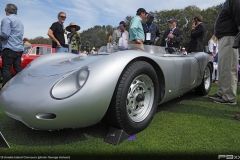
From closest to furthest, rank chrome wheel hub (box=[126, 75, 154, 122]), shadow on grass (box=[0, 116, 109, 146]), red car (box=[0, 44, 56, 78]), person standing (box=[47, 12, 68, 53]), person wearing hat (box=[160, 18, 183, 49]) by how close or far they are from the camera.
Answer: shadow on grass (box=[0, 116, 109, 146]), chrome wheel hub (box=[126, 75, 154, 122]), person standing (box=[47, 12, 68, 53]), person wearing hat (box=[160, 18, 183, 49]), red car (box=[0, 44, 56, 78])

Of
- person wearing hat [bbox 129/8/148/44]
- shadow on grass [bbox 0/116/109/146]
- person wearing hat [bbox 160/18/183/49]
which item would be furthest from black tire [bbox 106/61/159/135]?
person wearing hat [bbox 160/18/183/49]

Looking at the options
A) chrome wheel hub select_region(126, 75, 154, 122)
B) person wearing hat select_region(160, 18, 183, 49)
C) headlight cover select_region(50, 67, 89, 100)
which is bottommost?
chrome wheel hub select_region(126, 75, 154, 122)

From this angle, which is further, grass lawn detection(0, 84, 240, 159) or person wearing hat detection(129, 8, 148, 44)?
person wearing hat detection(129, 8, 148, 44)

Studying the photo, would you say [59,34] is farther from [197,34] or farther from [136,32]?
[197,34]

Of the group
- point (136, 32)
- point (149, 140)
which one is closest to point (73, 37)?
point (136, 32)

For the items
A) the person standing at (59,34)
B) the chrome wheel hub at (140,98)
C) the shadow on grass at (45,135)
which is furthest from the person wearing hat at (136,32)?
the shadow on grass at (45,135)

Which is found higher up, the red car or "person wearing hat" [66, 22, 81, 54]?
"person wearing hat" [66, 22, 81, 54]

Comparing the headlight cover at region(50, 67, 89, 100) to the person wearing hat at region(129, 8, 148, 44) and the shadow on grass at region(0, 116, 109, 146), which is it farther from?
the person wearing hat at region(129, 8, 148, 44)

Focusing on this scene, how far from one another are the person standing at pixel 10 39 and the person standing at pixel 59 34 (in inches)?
29.5

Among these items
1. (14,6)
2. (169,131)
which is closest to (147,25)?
(14,6)

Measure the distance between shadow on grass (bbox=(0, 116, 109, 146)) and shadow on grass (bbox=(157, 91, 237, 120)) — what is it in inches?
43.3

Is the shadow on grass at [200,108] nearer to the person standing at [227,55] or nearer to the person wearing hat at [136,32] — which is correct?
the person standing at [227,55]

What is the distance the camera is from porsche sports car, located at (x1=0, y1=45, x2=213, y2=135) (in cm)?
160

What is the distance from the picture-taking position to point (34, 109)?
5.17 ft
